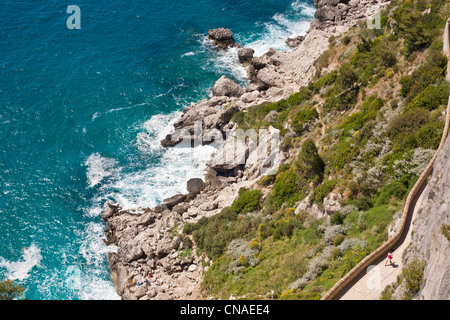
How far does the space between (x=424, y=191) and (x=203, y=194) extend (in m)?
33.0

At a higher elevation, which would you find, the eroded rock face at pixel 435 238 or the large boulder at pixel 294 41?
the large boulder at pixel 294 41

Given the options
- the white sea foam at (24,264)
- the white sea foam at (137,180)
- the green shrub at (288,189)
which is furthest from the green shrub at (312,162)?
the white sea foam at (24,264)

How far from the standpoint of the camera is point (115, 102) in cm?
7306

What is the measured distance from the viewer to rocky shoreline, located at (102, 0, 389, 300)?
45.8 meters

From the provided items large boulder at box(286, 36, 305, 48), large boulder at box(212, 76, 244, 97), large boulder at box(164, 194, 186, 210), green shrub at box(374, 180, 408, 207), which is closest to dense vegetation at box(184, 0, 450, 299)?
green shrub at box(374, 180, 408, 207)

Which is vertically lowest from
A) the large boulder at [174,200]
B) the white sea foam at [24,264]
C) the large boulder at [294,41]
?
the white sea foam at [24,264]

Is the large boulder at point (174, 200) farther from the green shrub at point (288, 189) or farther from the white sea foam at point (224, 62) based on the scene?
the white sea foam at point (224, 62)

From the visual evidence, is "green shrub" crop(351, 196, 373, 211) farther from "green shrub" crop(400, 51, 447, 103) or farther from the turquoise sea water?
the turquoise sea water

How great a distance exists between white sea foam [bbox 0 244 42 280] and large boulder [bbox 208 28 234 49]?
187 ft

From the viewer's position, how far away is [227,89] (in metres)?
69.1

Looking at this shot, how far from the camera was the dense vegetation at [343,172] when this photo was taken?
3098 cm

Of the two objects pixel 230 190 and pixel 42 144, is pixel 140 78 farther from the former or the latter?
pixel 230 190

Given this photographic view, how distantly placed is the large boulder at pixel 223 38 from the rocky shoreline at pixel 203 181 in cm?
764
